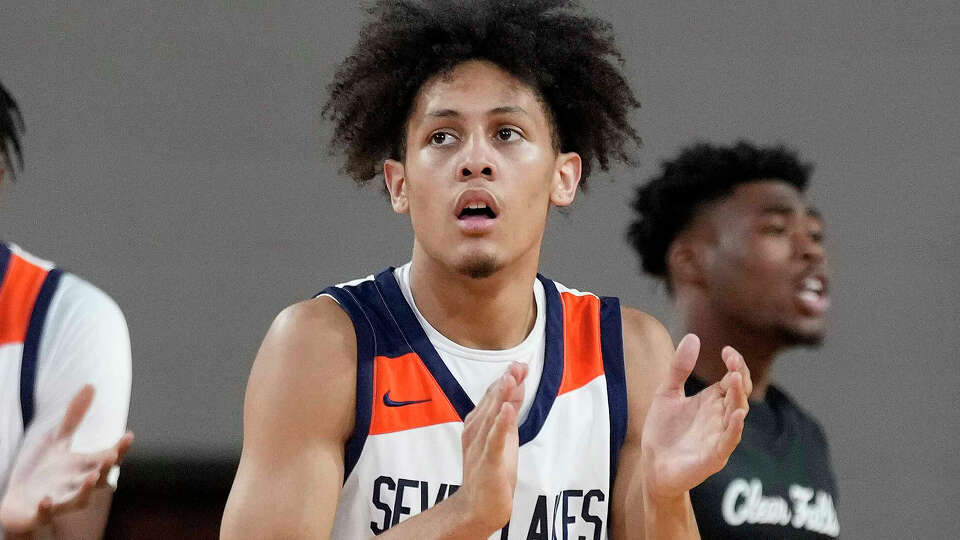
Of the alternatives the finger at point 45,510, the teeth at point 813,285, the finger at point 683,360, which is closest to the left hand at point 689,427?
the finger at point 683,360

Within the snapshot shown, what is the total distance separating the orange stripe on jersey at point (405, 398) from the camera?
2.02m

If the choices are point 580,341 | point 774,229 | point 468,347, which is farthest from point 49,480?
point 774,229

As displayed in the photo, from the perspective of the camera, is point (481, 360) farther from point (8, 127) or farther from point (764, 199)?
point (764, 199)

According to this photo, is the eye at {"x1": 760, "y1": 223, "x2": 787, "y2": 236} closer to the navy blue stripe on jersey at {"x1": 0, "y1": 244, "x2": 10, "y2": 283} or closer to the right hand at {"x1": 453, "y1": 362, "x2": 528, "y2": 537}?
the right hand at {"x1": 453, "y1": 362, "x2": 528, "y2": 537}

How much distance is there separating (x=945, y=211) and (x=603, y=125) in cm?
167

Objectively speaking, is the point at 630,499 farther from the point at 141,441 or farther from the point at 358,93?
the point at 141,441

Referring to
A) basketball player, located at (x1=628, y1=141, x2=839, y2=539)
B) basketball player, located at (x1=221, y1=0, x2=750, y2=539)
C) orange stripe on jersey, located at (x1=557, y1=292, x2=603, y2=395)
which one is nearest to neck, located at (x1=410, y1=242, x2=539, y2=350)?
basketball player, located at (x1=221, y1=0, x2=750, y2=539)

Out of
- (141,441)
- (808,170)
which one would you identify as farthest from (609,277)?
(141,441)

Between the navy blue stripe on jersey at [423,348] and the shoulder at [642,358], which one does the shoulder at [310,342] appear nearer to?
the navy blue stripe on jersey at [423,348]

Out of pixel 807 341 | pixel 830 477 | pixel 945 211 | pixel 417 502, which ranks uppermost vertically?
pixel 945 211

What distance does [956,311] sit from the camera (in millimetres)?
3527

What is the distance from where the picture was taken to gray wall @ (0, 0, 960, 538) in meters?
3.26

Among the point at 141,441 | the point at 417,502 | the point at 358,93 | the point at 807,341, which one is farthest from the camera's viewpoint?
the point at 807,341

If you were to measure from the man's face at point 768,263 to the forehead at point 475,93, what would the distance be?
3.85ft
